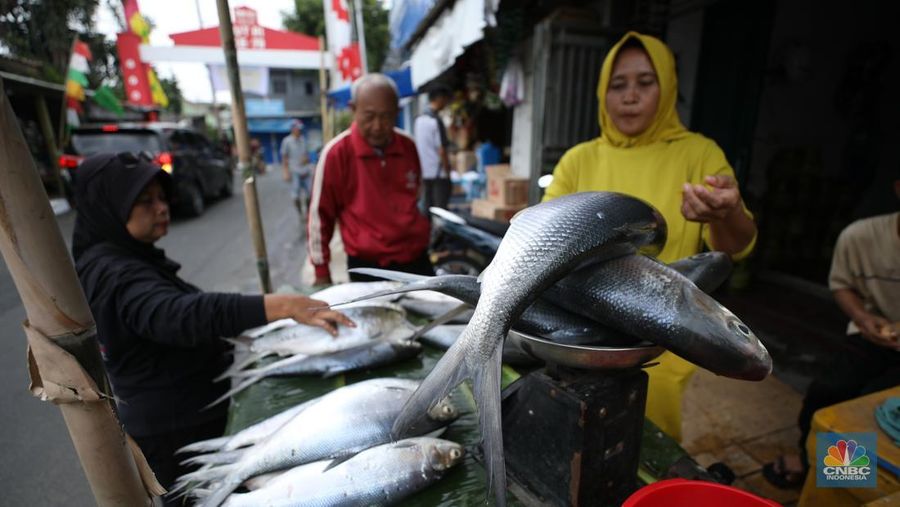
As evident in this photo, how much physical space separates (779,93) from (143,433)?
7.40m

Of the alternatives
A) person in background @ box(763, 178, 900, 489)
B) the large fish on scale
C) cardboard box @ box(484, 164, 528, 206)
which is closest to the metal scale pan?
the large fish on scale

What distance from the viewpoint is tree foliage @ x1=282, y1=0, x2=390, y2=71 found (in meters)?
29.2

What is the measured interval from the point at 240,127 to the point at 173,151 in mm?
9713

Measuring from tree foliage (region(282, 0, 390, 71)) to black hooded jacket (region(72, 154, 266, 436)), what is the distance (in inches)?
1175

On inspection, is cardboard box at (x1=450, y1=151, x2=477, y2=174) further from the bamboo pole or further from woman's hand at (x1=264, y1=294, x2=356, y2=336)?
the bamboo pole

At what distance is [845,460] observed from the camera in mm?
1783

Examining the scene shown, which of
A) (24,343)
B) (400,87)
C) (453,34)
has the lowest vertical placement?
(24,343)

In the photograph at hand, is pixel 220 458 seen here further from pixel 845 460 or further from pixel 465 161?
pixel 465 161

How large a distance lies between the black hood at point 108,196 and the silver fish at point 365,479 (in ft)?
4.05

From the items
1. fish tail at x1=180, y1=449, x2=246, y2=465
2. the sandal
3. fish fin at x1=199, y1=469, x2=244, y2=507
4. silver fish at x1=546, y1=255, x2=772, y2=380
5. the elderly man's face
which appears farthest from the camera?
the elderly man's face

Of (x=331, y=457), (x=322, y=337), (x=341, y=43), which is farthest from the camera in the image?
(x=341, y=43)

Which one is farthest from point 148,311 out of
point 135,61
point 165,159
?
point 135,61

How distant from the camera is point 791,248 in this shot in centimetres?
584

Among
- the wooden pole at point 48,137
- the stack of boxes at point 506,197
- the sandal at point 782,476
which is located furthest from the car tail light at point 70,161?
the sandal at point 782,476
